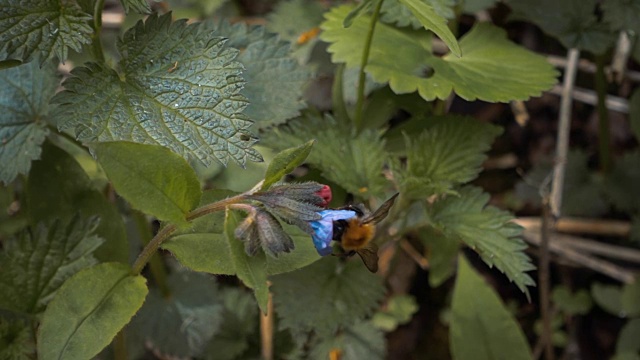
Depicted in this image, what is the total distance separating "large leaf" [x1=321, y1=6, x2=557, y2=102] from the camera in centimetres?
135

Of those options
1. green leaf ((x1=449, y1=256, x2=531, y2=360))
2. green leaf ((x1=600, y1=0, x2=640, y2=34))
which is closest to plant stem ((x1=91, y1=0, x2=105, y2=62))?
green leaf ((x1=449, y1=256, x2=531, y2=360))

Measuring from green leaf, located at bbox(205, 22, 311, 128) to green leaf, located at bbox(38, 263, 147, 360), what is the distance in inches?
17.3

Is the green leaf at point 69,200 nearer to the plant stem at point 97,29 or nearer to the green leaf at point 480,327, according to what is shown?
the plant stem at point 97,29

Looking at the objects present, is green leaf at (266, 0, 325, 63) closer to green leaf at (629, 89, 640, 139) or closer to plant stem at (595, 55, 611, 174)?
plant stem at (595, 55, 611, 174)

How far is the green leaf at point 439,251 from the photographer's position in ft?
5.53

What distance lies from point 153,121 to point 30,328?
0.47 meters

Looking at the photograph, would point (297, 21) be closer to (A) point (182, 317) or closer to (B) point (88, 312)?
(A) point (182, 317)

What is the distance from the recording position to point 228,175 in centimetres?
173

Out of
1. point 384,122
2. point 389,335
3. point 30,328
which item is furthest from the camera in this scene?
point 389,335

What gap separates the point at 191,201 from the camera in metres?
1.05

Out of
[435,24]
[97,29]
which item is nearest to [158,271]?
[97,29]

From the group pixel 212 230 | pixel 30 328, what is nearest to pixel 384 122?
pixel 212 230

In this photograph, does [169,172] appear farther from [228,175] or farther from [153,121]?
[228,175]

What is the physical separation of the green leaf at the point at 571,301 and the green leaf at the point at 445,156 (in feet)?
2.62
